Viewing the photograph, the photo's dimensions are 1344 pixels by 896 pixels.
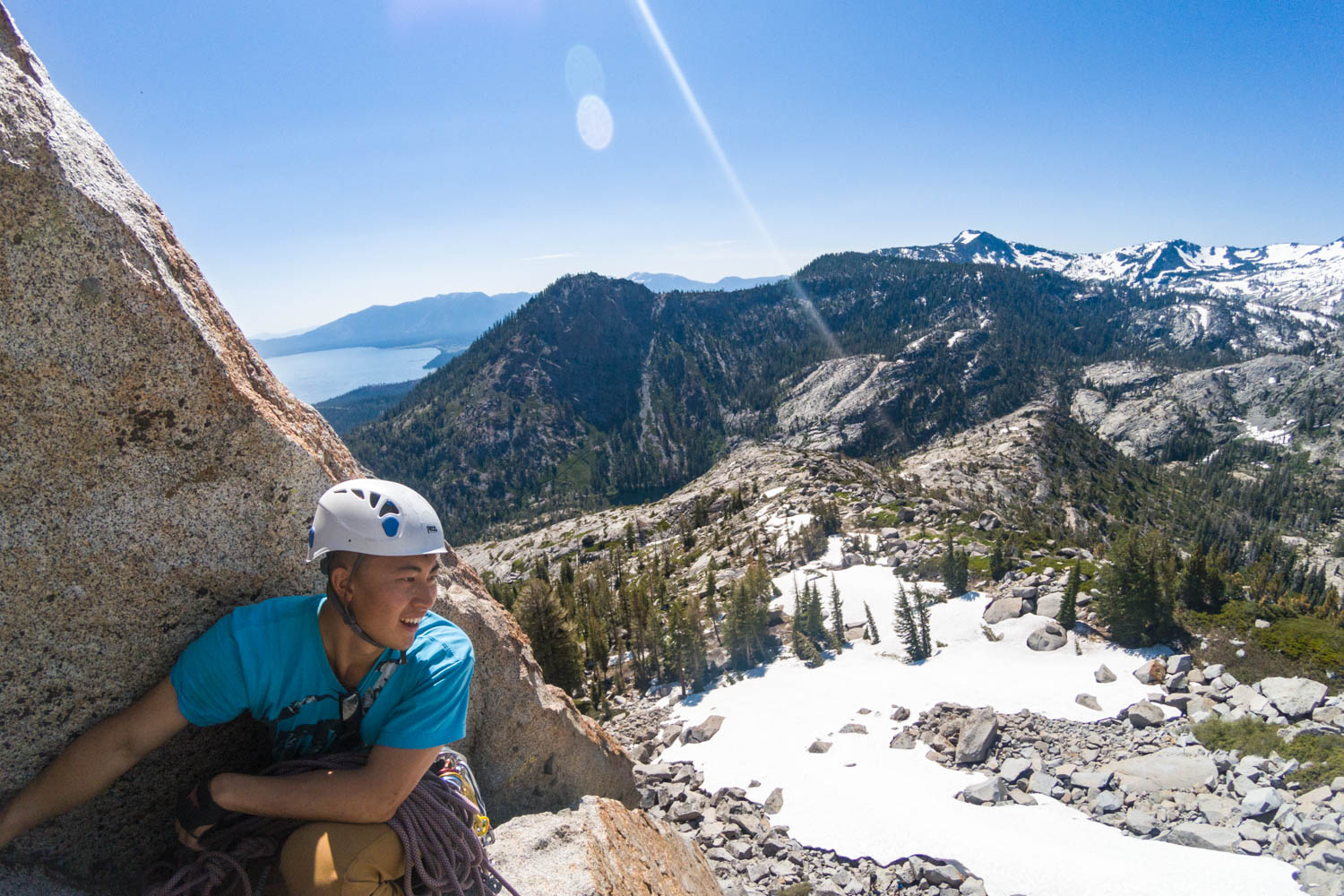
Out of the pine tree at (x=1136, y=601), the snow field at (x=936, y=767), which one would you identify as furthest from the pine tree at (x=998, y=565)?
the pine tree at (x=1136, y=601)

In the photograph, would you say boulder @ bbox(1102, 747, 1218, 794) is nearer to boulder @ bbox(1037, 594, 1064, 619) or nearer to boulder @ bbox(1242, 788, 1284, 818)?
boulder @ bbox(1242, 788, 1284, 818)

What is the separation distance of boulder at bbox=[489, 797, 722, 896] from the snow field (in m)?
13.6

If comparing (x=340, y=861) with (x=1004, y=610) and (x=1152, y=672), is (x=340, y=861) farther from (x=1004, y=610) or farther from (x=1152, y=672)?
(x=1004, y=610)

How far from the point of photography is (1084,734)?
84.4 feet

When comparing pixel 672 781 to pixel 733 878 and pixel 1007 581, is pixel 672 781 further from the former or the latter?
pixel 1007 581

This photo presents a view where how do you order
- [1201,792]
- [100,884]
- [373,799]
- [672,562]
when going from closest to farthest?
[373,799]
[100,884]
[1201,792]
[672,562]

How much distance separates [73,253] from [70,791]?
11.9 ft

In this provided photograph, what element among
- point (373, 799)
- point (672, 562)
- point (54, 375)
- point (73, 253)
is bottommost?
point (672, 562)

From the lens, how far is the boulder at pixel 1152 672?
29939 millimetres

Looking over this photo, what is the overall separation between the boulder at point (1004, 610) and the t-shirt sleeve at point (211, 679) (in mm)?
50078

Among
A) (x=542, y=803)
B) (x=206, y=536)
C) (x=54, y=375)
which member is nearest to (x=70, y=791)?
(x=206, y=536)

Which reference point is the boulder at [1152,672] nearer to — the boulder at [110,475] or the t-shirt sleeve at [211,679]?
the boulder at [110,475]

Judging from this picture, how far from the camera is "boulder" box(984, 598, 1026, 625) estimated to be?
4375cm

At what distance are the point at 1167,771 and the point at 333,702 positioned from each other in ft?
95.0
